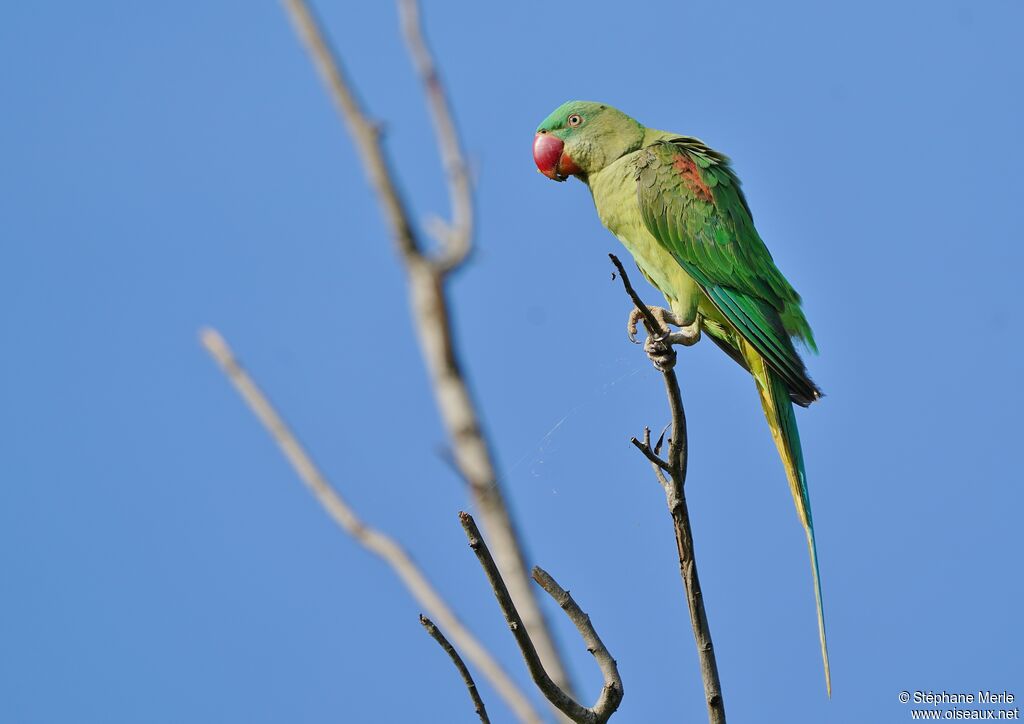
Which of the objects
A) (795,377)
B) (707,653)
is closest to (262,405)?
(707,653)

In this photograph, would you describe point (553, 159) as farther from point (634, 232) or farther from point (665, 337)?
point (665, 337)

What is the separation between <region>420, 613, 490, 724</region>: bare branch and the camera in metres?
2.23

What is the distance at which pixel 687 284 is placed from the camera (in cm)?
472

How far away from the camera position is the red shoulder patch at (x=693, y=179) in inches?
189

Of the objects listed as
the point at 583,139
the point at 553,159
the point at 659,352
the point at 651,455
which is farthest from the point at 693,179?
the point at 651,455

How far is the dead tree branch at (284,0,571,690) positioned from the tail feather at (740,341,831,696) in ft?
6.90

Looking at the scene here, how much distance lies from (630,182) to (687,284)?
22.7 inches

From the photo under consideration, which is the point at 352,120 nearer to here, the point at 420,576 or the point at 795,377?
the point at 420,576

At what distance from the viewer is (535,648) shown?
2.32 m

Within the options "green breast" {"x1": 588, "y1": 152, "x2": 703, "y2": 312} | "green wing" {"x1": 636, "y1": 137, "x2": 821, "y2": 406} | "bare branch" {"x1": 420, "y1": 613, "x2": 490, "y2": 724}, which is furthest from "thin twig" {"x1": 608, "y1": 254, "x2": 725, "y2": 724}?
"green breast" {"x1": 588, "y1": 152, "x2": 703, "y2": 312}

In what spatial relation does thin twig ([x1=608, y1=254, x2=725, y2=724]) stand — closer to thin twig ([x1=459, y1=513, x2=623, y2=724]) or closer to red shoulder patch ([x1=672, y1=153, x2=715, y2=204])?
thin twig ([x1=459, y1=513, x2=623, y2=724])

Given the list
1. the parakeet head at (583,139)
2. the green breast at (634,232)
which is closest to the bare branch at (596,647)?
the green breast at (634,232)

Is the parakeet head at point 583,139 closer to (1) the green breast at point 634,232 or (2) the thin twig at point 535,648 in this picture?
(1) the green breast at point 634,232

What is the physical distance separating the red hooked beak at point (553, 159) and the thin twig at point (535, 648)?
3.07 meters
